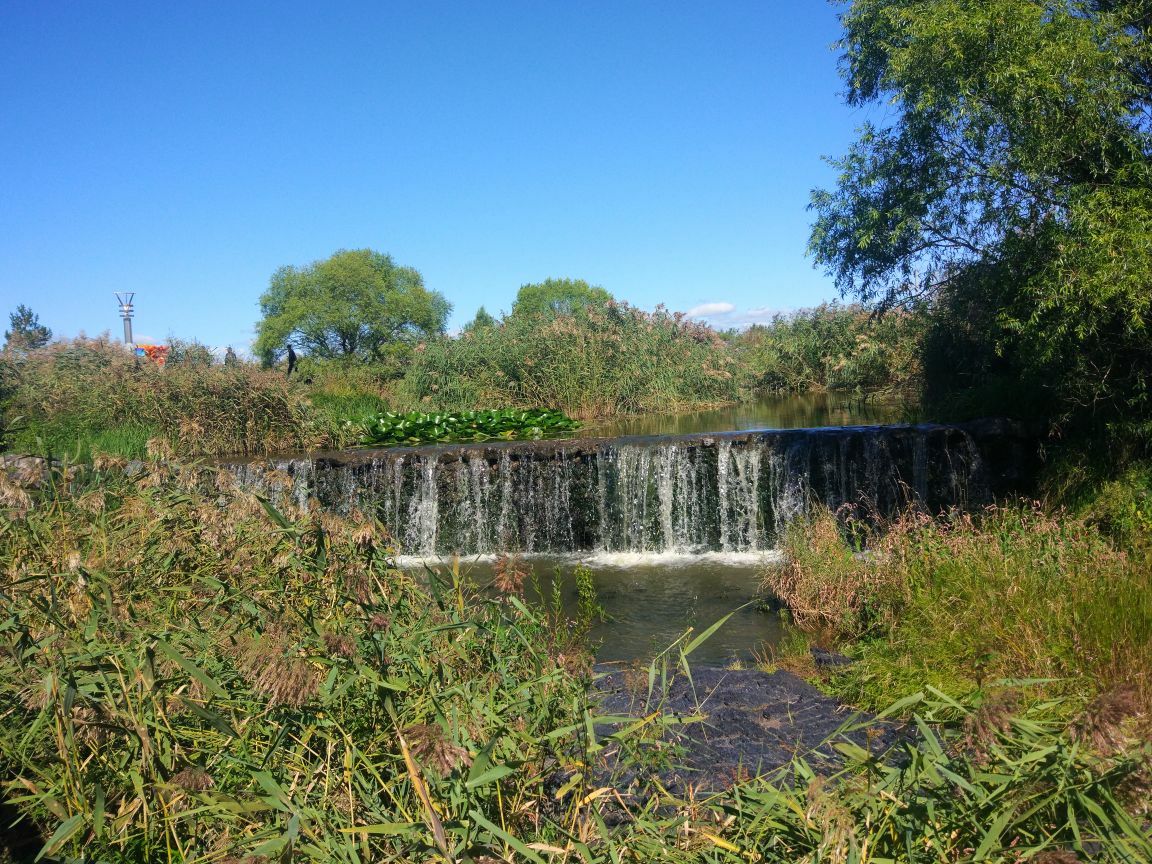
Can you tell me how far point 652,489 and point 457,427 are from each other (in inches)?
196

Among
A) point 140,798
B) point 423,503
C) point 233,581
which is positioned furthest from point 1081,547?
point 423,503

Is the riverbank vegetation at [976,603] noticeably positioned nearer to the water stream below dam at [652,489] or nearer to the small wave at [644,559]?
the water stream below dam at [652,489]

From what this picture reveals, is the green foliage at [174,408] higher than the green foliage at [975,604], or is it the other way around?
the green foliage at [174,408]

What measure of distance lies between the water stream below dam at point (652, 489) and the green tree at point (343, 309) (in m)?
21.5

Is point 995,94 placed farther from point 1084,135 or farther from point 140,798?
point 140,798

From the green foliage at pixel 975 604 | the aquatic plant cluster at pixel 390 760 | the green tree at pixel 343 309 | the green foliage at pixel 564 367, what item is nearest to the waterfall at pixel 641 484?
the green foliage at pixel 975 604

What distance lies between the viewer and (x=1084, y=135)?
7914mm

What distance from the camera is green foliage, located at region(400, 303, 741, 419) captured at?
19.0 metres

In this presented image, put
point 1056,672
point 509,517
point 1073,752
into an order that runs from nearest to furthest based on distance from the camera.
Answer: point 1073,752, point 1056,672, point 509,517

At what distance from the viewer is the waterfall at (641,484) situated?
36.1 feet

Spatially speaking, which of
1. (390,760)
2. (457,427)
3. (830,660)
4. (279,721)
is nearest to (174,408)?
(457,427)

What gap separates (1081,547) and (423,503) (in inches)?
339

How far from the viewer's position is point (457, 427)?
15.6 m

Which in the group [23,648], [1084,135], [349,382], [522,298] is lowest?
[23,648]
